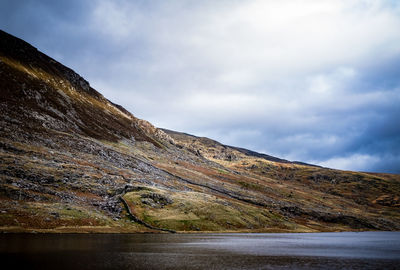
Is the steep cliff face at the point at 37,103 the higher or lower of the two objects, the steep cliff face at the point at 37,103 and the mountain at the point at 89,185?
the higher

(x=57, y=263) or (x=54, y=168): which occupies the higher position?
(x=54, y=168)

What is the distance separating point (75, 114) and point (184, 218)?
117 metres

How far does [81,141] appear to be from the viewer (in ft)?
503

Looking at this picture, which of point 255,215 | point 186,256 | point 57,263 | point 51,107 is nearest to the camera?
point 57,263

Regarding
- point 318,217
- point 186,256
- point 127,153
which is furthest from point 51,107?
point 318,217

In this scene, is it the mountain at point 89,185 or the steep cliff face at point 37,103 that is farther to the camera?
the steep cliff face at point 37,103

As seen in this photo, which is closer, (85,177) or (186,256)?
(186,256)

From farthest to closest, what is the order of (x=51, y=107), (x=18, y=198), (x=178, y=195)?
(x=51, y=107)
(x=178, y=195)
(x=18, y=198)

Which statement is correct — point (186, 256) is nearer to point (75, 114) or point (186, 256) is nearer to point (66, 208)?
point (66, 208)

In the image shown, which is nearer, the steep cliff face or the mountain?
the mountain

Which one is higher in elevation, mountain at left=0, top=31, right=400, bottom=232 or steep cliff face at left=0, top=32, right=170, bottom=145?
Answer: steep cliff face at left=0, top=32, right=170, bottom=145

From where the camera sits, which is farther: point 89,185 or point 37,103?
point 37,103

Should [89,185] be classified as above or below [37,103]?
below

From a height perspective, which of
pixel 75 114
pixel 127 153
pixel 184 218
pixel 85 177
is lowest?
pixel 184 218
